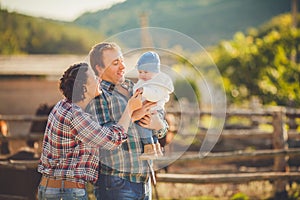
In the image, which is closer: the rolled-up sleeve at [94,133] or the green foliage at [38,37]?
the rolled-up sleeve at [94,133]

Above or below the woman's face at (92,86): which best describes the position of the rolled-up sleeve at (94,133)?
below

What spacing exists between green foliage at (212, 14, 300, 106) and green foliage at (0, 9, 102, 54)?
31029 millimetres

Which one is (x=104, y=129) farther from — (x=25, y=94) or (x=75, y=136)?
(x=25, y=94)

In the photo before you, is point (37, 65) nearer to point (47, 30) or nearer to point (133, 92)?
point (133, 92)

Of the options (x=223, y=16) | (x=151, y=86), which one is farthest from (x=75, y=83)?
(x=223, y=16)

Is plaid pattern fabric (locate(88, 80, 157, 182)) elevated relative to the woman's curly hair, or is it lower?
lower

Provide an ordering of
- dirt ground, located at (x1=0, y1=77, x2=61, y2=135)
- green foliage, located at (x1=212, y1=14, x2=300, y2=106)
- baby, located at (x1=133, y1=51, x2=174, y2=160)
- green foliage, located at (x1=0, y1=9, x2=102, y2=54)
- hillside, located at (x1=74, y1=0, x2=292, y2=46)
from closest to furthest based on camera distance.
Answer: baby, located at (x1=133, y1=51, x2=174, y2=160) → green foliage, located at (x1=212, y1=14, x2=300, y2=106) → dirt ground, located at (x1=0, y1=77, x2=61, y2=135) → green foliage, located at (x1=0, y1=9, x2=102, y2=54) → hillside, located at (x1=74, y1=0, x2=292, y2=46)

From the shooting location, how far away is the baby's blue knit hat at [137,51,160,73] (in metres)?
2.96

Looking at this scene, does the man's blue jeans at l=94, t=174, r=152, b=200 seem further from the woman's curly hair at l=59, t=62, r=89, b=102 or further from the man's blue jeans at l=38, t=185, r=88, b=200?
the woman's curly hair at l=59, t=62, r=89, b=102

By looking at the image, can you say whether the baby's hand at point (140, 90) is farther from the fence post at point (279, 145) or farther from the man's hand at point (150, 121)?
the fence post at point (279, 145)

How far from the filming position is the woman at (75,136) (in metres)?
2.79

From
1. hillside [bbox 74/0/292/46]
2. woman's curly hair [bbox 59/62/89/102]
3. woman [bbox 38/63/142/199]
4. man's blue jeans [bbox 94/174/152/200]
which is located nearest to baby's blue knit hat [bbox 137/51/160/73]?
woman [bbox 38/63/142/199]

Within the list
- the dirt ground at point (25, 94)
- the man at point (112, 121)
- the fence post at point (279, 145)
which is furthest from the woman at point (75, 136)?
the dirt ground at point (25, 94)

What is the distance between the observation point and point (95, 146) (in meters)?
2.83
